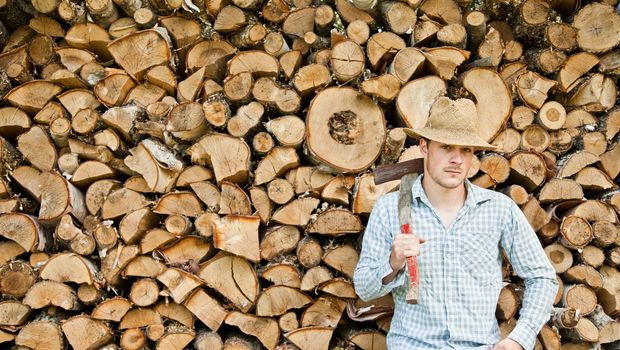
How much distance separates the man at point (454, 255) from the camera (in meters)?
2.78

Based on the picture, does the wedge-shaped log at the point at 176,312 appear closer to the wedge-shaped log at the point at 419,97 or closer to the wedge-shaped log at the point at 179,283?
the wedge-shaped log at the point at 179,283

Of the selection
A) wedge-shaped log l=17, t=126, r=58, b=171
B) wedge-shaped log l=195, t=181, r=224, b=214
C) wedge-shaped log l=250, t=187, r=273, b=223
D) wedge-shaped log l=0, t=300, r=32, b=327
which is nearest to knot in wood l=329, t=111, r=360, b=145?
wedge-shaped log l=250, t=187, r=273, b=223

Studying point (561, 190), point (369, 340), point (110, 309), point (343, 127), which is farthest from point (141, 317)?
point (561, 190)

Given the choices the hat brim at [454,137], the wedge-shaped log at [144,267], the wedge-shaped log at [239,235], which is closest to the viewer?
the hat brim at [454,137]

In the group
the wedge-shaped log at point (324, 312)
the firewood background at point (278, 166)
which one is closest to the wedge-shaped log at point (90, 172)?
the firewood background at point (278, 166)

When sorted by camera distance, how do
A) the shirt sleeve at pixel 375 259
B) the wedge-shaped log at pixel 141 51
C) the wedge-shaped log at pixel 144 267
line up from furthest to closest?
the wedge-shaped log at pixel 141 51, the wedge-shaped log at pixel 144 267, the shirt sleeve at pixel 375 259

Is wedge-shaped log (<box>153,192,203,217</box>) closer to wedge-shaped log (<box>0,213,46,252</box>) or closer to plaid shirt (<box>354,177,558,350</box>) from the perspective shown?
wedge-shaped log (<box>0,213,46,252</box>)

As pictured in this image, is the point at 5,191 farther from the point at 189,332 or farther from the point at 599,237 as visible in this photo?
the point at 599,237

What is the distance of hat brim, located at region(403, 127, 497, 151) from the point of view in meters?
2.69

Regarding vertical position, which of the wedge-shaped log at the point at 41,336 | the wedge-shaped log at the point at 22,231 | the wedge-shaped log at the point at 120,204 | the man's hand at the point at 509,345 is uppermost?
the man's hand at the point at 509,345

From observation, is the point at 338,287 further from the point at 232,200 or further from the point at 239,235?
the point at 232,200

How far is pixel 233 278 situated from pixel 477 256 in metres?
1.24

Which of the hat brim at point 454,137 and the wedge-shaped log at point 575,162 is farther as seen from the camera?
the wedge-shaped log at point 575,162

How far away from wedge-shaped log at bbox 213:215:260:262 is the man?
0.62 metres
